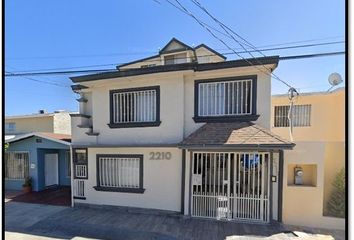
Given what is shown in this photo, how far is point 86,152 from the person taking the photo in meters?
8.45

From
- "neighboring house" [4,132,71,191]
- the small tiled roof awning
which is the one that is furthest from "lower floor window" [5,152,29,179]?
the small tiled roof awning

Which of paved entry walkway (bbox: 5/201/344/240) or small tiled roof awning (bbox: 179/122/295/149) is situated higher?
small tiled roof awning (bbox: 179/122/295/149)

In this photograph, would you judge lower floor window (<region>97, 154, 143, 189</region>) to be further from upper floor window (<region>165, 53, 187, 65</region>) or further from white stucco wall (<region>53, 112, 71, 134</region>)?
white stucco wall (<region>53, 112, 71, 134</region>)

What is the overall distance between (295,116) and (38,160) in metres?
12.7

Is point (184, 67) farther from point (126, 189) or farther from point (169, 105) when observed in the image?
A: point (126, 189)

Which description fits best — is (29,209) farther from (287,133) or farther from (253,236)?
(287,133)

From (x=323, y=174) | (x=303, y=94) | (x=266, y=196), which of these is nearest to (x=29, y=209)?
Answer: (x=266, y=196)

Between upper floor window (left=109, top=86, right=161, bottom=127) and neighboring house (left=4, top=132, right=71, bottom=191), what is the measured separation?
369 centimetres

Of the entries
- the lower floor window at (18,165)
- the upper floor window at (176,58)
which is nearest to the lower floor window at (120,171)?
the upper floor window at (176,58)

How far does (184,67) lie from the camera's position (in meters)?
7.20

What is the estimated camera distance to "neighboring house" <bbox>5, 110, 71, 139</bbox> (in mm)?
14383

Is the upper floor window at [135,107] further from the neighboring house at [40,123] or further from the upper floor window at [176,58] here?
the neighboring house at [40,123]

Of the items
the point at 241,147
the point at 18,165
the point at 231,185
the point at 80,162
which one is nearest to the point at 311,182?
the point at 231,185

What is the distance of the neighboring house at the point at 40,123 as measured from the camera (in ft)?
47.2
